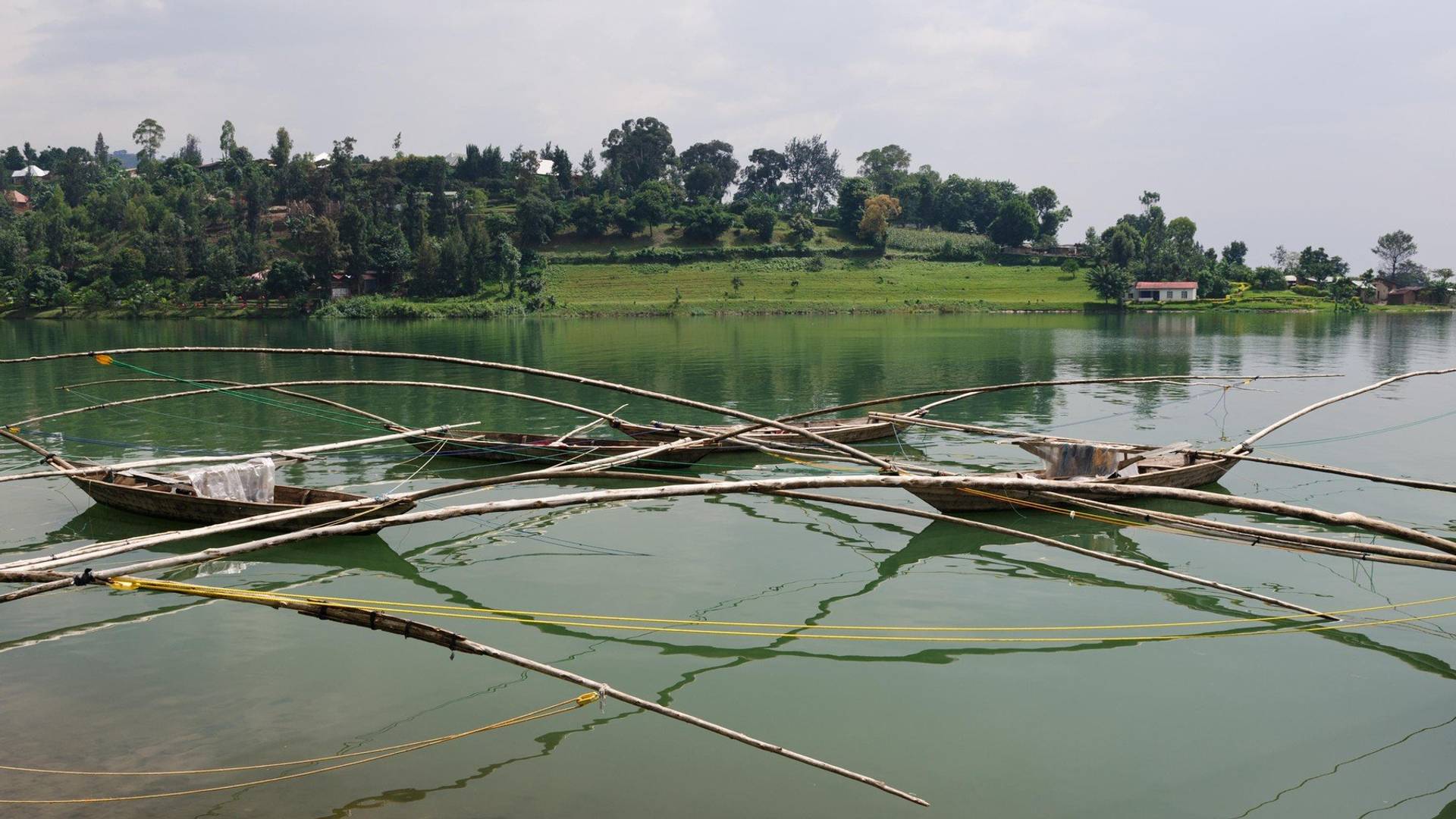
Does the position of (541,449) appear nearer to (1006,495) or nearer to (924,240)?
(1006,495)

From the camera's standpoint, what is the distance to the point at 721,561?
13070 millimetres

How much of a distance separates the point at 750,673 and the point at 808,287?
93000mm

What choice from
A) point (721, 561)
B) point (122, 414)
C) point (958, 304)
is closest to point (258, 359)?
point (122, 414)

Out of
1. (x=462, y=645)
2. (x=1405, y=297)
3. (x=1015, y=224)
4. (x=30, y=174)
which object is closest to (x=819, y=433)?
(x=462, y=645)

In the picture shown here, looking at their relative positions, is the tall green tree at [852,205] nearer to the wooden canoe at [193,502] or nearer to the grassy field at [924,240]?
the grassy field at [924,240]

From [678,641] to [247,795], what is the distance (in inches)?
172

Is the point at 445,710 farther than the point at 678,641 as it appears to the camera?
No

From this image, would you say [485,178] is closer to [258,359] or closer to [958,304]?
[958,304]

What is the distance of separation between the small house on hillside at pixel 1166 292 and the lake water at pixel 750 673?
87.7 meters

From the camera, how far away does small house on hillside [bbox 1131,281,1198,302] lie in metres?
100

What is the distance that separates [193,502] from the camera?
545 inches

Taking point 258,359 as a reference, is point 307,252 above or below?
above

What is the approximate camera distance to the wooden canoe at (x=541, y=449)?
57.4ft

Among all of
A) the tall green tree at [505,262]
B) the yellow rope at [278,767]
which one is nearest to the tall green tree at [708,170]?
the tall green tree at [505,262]
